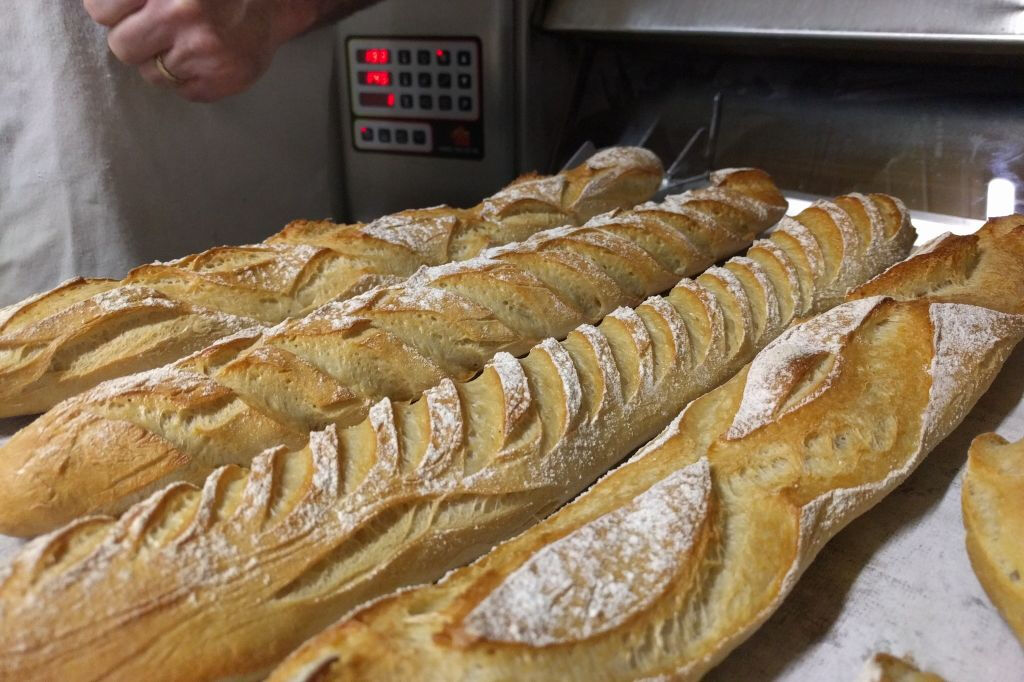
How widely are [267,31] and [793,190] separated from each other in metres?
1.59

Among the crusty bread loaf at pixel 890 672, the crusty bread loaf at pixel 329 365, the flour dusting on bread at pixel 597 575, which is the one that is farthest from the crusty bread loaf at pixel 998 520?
the crusty bread loaf at pixel 329 365

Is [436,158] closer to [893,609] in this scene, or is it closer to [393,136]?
[393,136]

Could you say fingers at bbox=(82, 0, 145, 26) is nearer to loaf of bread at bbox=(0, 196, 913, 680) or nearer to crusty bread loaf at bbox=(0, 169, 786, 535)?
crusty bread loaf at bbox=(0, 169, 786, 535)

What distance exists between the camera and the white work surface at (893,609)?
96 cm

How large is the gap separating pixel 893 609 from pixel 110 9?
1.99 metres

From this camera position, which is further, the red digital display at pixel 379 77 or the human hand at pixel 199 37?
the red digital display at pixel 379 77

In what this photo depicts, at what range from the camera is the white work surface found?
960mm

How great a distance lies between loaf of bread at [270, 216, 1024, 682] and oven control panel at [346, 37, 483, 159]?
125cm

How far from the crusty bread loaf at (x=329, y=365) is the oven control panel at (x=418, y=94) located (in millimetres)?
584

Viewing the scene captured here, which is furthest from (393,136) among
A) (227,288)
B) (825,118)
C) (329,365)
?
(825,118)

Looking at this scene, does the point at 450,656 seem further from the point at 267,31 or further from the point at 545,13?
the point at 545,13

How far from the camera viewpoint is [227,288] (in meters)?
1.64

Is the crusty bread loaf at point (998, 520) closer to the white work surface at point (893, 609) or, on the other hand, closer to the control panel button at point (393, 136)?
the white work surface at point (893, 609)

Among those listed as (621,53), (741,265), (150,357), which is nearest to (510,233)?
(741,265)
